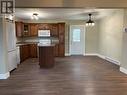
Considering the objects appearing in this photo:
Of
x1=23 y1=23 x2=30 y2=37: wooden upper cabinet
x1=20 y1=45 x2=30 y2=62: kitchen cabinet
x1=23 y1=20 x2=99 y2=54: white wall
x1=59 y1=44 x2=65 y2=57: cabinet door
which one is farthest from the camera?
x1=23 y1=20 x2=99 y2=54: white wall

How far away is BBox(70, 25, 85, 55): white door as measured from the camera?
11.0 meters

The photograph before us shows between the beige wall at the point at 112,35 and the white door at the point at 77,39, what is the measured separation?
1.20 metres

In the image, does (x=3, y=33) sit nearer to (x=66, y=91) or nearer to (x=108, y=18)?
(x=66, y=91)

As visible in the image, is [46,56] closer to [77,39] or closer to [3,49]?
[3,49]

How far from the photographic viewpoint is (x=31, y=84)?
4.81 metres

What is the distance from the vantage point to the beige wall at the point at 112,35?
7.48 metres

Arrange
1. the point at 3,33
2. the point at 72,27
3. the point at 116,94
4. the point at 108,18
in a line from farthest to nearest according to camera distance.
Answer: the point at 72,27 < the point at 108,18 < the point at 3,33 < the point at 116,94

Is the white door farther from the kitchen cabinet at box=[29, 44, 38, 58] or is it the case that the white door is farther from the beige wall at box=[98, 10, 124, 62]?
the kitchen cabinet at box=[29, 44, 38, 58]

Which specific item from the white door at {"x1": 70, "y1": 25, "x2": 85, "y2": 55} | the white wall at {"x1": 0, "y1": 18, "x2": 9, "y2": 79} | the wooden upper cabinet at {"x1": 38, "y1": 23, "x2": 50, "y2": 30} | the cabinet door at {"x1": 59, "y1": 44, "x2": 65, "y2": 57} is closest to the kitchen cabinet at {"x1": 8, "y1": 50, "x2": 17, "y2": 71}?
the white wall at {"x1": 0, "y1": 18, "x2": 9, "y2": 79}

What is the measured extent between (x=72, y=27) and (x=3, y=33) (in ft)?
20.5

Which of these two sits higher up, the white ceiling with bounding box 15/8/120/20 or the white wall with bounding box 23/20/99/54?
the white ceiling with bounding box 15/8/120/20

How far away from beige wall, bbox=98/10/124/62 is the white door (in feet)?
3.93

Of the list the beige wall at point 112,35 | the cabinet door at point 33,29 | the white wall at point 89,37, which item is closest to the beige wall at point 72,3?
the beige wall at point 112,35

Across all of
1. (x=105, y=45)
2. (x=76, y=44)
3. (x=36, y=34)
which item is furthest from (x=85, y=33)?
(x=36, y=34)
